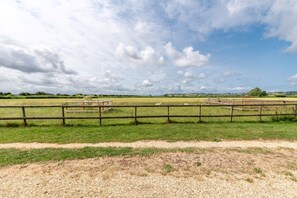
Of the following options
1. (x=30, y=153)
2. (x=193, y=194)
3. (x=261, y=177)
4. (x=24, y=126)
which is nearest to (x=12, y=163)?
(x=30, y=153)

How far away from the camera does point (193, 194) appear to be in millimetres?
3291

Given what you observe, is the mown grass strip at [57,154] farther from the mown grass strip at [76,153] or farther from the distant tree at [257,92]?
the distant tree at [257,92]

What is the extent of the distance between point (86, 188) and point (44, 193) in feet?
2.56

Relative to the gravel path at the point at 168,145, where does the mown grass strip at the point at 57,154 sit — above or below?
above

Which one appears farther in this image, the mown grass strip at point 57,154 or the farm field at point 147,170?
the mown grass strip at point 57,154

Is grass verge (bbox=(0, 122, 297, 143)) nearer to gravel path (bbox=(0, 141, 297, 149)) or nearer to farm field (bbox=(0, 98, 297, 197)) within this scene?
farm field (bbox=(0, 98, 297, 197))

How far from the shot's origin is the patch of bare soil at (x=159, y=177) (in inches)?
133

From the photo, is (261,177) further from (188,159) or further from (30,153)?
(30,153)

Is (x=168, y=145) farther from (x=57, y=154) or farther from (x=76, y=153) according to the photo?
(x=57, y=154)

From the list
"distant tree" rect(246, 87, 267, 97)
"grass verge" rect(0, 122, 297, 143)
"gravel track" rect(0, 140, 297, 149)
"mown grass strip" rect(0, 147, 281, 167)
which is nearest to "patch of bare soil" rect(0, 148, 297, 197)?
"mown grass strip" rect(0, 147, 281, 167)

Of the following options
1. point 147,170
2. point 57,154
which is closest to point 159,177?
point 147,170

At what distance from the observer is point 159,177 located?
3967 millimetres

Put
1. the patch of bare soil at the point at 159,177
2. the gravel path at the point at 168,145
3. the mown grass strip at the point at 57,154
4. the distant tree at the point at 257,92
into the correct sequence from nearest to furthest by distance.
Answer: the patch of bare soil at the point at 159,177, the mown grass strip at the point at 57,154, the gravel path at the point at 168,145, the distant tree at the point at 257,92

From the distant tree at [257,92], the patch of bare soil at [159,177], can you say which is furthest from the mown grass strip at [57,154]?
the distant tree at [257,92]
